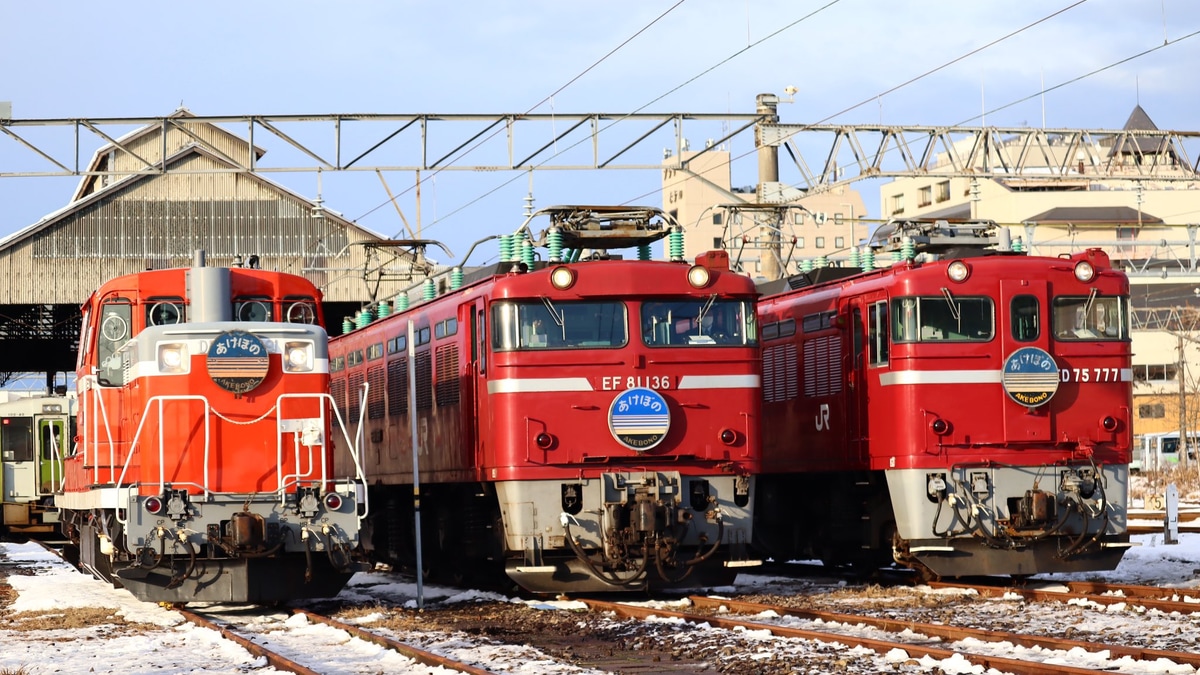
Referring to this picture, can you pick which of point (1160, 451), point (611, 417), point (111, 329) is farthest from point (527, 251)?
point (1160, 451)

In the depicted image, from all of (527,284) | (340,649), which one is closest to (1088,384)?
(527,284)

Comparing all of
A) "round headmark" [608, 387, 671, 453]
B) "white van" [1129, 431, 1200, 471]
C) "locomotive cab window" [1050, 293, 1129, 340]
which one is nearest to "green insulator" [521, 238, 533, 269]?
"round headmark" [608, 387, 671, 453]

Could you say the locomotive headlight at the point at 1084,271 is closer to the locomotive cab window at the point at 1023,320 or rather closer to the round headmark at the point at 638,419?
the locomotive cab window at the point at 1023,320

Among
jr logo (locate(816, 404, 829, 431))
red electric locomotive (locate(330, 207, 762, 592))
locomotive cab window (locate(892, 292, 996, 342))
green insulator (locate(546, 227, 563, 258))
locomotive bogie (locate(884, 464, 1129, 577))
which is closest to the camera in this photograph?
red electric locomotive (locate(330, 207, 762, 592))

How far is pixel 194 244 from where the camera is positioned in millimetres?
43312

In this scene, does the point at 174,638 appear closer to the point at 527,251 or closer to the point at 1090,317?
the point at 527,251

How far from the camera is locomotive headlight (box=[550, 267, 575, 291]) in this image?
1591 centimetres

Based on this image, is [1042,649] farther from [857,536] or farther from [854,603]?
[857,536]

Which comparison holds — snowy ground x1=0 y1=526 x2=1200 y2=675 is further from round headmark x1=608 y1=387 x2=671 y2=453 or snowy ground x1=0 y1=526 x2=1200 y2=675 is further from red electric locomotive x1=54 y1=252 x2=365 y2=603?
round headmark x1=608 y1=387 x2=671 y2=453

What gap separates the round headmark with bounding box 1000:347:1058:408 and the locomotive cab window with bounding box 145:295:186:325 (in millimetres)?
8950

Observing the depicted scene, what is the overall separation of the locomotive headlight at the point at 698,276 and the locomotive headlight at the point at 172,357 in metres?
5.16

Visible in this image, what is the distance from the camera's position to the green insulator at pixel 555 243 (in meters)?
17.4

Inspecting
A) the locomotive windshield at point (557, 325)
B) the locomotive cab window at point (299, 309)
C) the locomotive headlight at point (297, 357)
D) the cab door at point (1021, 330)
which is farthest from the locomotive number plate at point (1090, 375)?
the locomotive cab window at point (299, 309)

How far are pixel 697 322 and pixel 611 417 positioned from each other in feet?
4.50
